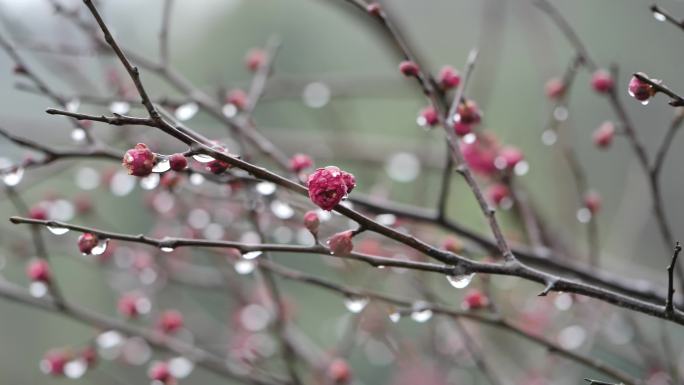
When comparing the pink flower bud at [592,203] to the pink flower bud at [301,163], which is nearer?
the pink flower bud at [301,163]

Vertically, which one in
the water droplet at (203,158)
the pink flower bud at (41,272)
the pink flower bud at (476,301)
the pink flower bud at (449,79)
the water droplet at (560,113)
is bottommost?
the pink flower bud at (41,272)

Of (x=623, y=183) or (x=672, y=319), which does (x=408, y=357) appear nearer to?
(x=672, y=319)

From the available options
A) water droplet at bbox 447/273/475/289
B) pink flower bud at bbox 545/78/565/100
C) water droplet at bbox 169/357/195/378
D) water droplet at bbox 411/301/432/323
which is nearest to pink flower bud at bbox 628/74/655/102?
water droplet at bbox 447/273/475/289

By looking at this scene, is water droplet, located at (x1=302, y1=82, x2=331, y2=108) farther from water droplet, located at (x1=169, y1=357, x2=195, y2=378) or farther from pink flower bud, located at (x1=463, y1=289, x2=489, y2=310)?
pink flower bud, located at (x1=463, y1=289, x2=489, y2=310)

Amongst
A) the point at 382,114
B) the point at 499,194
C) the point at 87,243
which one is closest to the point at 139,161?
the point at 87,243

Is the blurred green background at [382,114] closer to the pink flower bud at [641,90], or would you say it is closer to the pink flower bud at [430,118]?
the pink flower bud at [430,118]

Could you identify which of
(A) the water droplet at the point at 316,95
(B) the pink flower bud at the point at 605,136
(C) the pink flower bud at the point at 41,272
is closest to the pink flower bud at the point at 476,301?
(B) the pink flower bud at the point at 605,136

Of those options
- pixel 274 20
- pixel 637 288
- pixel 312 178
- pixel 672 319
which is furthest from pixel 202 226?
pixel 274 20
